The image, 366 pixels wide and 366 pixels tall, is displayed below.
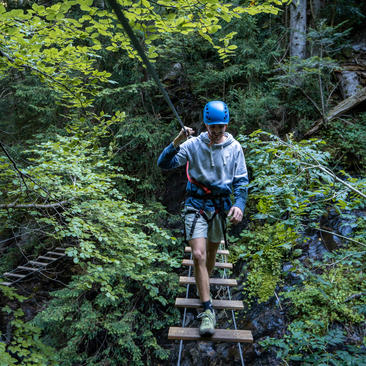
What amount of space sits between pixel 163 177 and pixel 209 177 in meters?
3.96

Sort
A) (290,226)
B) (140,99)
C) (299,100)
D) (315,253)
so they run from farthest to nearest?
(140,99) → (299,100) → (315,253) → (290,226)

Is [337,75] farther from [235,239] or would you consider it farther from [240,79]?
[235,239]

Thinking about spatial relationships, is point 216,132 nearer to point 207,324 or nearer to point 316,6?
point 207,324

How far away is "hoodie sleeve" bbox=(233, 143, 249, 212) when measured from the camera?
2570 millimetres

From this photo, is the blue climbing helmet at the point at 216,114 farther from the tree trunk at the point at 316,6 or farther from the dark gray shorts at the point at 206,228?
the tree trunk at the point at 316,6

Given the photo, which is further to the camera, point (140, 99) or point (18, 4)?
point (140, 99)

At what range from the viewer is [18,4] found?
602 cm

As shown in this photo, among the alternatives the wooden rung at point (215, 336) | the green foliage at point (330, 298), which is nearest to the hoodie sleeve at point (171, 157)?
the wooden rung at point (215, 336)

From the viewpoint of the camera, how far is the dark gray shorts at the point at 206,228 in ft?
8.30

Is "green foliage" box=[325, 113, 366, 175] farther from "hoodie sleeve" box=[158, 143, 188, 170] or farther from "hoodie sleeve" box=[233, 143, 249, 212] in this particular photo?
"hoodie sleeve" box=[158, 143, 188, 170]

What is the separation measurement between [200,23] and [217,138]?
3.21ft

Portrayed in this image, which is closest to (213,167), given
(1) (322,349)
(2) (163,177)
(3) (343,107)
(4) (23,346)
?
(1) (322,349)

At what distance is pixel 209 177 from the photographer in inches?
104

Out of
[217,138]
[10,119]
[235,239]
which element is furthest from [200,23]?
[10,119]
